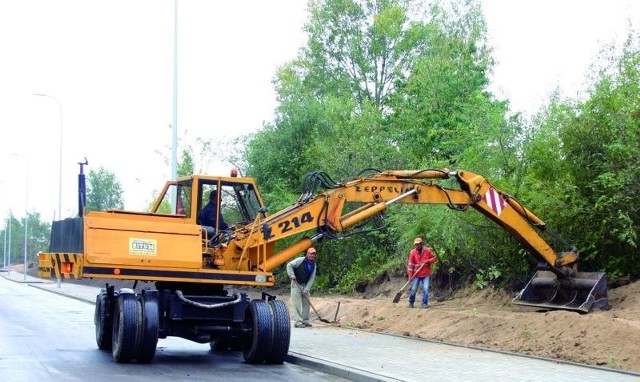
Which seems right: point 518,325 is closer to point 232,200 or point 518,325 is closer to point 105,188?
point 232,200

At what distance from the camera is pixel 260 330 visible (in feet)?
42.2

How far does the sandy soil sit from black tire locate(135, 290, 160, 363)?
5587mm

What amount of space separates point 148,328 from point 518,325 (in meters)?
6.36

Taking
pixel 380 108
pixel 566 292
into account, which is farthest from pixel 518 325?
pixel 380 108

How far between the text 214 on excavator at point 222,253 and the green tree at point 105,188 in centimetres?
5231

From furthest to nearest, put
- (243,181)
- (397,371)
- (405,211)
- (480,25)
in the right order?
(480,25) < (405,211) < (243,181) < (397,371)

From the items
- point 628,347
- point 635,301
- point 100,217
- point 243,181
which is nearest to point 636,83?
point 635,301

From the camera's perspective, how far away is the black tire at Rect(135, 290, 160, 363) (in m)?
12.3

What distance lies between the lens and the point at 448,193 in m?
14.7

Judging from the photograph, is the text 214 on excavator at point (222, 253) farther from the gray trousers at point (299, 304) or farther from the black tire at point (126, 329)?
the gray trousers at point (299, 304)

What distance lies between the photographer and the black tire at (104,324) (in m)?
14.1

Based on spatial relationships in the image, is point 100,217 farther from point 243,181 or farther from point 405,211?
point 405,211

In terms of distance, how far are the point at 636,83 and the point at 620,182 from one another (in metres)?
2.16

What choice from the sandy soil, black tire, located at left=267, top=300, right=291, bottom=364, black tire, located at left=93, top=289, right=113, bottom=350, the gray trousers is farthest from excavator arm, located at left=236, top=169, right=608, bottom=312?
the gray trousers
